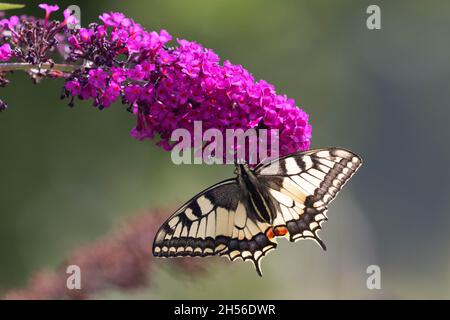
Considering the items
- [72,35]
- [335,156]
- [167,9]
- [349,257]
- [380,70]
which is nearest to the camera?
[72,35]

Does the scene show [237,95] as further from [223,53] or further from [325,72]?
[325,72]

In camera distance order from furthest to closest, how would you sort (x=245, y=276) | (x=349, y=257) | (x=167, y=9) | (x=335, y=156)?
(x=167, y=9)
(x=349, y=257)
(x=245, y=276)
(x=335, y=156)

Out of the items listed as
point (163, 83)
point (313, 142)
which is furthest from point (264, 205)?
point (313, 142)

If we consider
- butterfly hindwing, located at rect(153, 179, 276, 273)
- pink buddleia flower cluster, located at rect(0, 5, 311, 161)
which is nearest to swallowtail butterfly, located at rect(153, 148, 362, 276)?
butterfly hindwing, located at rect(153, 179, 276, 273)

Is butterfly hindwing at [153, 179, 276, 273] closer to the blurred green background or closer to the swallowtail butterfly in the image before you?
the swallowtail butterfly

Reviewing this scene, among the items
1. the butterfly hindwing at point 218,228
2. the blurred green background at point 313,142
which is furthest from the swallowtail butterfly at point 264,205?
the blurred green background at point 313,142

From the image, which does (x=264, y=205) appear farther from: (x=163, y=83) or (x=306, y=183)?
(x=163, y=83)

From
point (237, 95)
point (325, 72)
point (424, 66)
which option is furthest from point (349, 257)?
point (237, 95)
